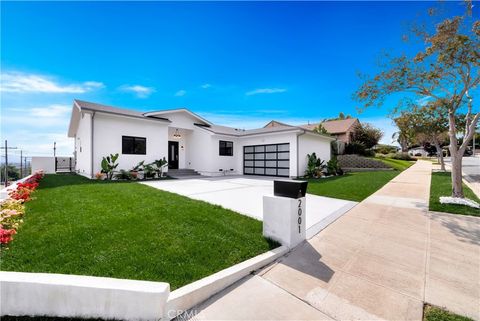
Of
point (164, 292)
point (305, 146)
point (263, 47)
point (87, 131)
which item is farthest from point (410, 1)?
point (87, 131)

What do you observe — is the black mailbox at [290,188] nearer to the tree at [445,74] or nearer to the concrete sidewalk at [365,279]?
the concrete sidewalk at [365,279]

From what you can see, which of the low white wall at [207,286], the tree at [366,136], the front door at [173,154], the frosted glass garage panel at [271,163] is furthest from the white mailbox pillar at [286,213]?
the tree at [366,136]

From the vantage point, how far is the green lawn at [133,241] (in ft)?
9.25

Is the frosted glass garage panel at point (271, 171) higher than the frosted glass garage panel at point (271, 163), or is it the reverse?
the frosted glass garage panel at point (271, 163)

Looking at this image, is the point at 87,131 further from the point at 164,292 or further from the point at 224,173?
the point at 164,292

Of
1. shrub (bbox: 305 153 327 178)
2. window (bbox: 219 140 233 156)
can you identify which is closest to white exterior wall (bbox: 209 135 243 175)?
window (bbox: 219 140 233 156)

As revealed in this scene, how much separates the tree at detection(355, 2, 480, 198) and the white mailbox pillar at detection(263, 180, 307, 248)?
22.2 ft

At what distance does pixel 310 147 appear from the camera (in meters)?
16.3

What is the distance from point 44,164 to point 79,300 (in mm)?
19946

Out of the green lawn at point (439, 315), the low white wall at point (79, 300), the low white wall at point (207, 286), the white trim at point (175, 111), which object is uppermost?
the white trim at point (175, 111)

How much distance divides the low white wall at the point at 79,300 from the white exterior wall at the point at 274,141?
44.4 ft

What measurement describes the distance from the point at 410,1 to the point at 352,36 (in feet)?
9.13

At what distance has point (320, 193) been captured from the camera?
9.16 meters

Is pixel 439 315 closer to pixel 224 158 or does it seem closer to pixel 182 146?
pixel 224 158
